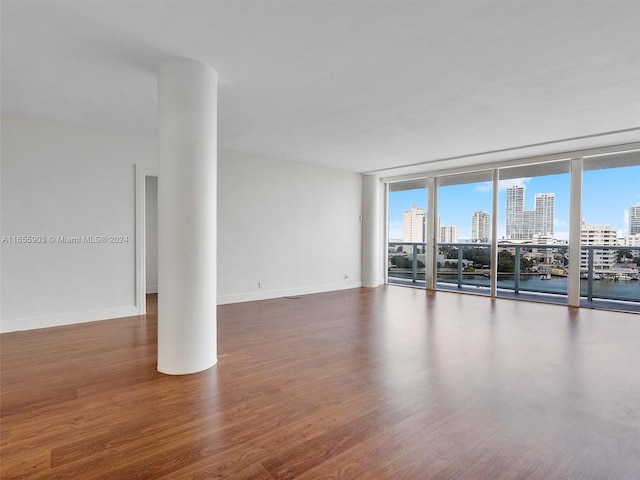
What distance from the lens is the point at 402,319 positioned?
4914mm

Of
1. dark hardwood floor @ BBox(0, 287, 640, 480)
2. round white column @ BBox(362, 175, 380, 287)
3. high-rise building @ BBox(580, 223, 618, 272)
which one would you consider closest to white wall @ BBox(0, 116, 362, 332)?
dark hardwood floor @ BBox(0, 287, 640, 480)

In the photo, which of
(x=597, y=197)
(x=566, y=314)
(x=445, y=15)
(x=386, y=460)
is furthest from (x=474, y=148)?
(x=386, y=460)

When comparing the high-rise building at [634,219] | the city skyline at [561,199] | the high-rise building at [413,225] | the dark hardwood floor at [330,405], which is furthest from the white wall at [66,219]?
the high-rise building at [634,219]

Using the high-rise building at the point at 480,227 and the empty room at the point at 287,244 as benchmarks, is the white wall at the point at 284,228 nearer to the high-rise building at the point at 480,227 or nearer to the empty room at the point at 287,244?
the empty room at the point at 287,244

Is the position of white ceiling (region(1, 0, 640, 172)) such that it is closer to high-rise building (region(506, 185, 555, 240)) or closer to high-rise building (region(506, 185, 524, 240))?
high-rise building (region(506, 185, 555, 240))

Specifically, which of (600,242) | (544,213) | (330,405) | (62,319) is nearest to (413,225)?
(544,213)

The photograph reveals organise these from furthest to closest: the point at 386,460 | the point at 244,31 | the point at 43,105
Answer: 1. the point at 43,105
2. the point at 244,31
3. the point at 386,460

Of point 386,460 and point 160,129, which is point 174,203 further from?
point 386,460

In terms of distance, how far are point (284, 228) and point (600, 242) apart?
18.0ft

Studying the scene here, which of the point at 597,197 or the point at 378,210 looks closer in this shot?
the point at 597,197

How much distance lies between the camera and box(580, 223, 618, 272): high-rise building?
5754mm

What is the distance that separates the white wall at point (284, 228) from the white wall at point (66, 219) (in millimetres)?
1450

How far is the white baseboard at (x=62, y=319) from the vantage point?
4.19 metres

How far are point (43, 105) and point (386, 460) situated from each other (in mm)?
4783
